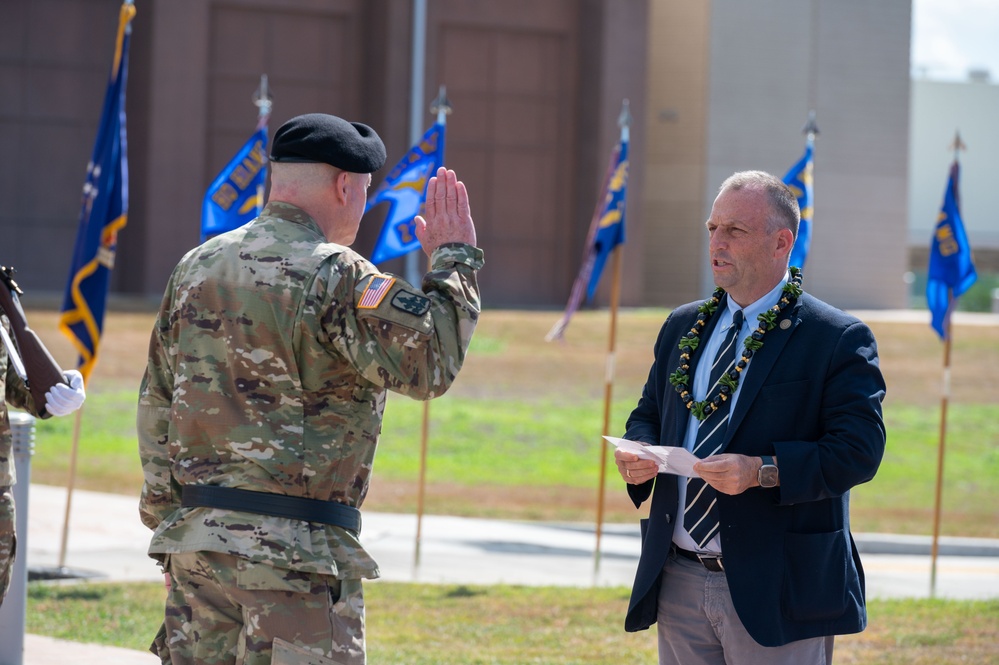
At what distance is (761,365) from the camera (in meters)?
3.92

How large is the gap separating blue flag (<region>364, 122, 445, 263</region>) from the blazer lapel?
6.66m

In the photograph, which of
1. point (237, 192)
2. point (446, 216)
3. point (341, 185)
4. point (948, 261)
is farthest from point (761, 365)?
point (948, 261)

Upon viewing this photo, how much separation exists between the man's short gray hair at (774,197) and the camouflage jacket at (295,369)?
987 mm

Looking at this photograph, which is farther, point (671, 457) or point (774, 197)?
point (774, 197)

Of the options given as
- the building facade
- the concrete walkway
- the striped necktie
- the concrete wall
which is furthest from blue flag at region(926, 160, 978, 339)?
the concrete wall

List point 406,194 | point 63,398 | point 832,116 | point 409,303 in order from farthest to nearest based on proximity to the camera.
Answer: point 832,116
point 406,194
point 63,398
point 409,303

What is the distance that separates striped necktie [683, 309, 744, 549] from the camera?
12.8ft

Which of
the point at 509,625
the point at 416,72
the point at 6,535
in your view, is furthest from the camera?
the point at 416,72

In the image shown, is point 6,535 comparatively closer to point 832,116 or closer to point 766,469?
point 766,469

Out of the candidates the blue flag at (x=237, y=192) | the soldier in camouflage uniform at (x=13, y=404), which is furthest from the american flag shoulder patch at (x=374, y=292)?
the blue flag at (x=237, y=192)

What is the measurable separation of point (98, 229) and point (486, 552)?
4.65 m

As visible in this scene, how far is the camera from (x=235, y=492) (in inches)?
133

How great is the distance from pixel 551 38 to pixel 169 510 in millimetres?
29636

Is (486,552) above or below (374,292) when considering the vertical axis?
below
